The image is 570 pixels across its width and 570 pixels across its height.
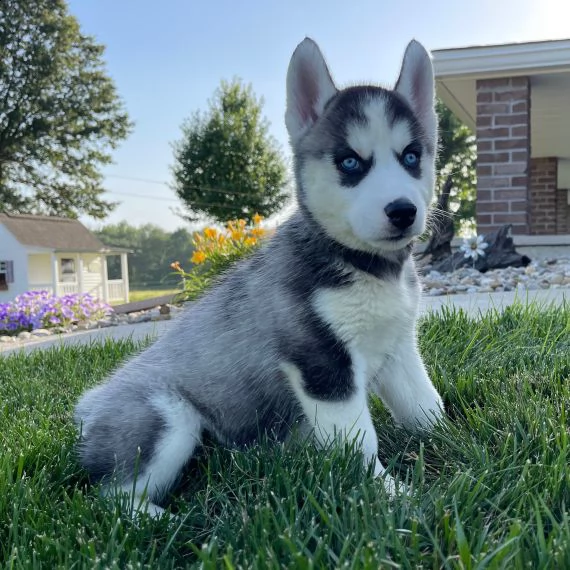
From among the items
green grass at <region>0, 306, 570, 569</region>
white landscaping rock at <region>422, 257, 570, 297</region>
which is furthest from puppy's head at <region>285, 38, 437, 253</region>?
white landscaping rock at <region>422, 257, 570, 297</region>

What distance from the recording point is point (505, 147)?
10078 mm

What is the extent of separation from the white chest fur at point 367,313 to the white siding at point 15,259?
1145 inches

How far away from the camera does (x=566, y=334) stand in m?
3.78

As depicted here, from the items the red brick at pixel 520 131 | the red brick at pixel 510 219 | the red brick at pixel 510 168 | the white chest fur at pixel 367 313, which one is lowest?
the white chest fur at pixel 367 313

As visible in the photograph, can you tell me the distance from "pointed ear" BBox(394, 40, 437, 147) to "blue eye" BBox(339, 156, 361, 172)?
479mm

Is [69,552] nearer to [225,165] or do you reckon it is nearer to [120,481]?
[120,481]

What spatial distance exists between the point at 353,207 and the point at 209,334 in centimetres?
83

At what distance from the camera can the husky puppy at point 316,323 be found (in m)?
2.05

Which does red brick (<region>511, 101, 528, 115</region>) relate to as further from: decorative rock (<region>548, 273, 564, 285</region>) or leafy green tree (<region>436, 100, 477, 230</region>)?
leafy green tree (<region>436, 100, 477, 230</region>)

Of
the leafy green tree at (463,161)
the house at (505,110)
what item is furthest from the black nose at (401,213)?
the leafy green tree at (463,161)

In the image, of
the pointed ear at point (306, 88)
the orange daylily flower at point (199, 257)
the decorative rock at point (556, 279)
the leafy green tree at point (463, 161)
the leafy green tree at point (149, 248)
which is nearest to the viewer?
the pointed ear at point (306, 88)

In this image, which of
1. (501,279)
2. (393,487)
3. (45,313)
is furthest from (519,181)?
(393,487)

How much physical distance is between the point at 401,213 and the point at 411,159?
12.1 inches

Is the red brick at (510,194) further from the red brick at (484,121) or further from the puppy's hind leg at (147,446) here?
the puppy's hind leg at (147,446)
